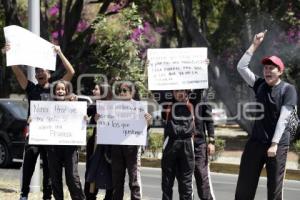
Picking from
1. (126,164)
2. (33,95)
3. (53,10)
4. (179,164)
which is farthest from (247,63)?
(53,10)

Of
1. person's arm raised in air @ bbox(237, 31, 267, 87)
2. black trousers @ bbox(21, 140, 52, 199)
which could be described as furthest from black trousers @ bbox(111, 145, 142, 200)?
person's arm raised in air @ bbox(237, 31, 267, 87)

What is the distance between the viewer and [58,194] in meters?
8.37

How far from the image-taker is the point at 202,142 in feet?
27.3

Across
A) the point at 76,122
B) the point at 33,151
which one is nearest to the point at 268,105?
the point at 76,122

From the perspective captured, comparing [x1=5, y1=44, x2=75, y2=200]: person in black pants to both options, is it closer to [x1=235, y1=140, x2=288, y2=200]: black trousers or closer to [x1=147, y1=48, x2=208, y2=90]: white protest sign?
[x1=147, y1=48, x2=208, y2=90]: white protest sign

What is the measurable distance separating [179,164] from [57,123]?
1582 mm

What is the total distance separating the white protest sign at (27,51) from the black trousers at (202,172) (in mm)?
2062

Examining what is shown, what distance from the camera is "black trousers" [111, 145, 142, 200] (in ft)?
26.6

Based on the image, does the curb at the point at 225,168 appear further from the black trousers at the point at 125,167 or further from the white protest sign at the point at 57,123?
the white protest sign at the point at 57,123

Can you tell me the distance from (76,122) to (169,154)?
1.24 meters

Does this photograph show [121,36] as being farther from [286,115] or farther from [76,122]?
[286,115]

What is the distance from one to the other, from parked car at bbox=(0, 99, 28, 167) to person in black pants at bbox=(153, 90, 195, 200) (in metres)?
6.57

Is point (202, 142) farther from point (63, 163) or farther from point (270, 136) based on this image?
point (63, 163)

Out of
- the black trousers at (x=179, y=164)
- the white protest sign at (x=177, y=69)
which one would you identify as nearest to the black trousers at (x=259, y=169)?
the black trousers at (x=179, y=164)
